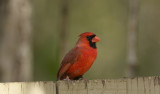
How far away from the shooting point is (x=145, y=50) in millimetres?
14766

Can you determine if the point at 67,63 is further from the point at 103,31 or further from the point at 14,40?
the point at 103,31

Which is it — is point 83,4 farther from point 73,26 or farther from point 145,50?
point 145,50

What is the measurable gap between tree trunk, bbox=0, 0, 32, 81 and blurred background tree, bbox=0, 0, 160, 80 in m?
4.43

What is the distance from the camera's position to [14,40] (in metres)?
7.28

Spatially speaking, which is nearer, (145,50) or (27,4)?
(27,4)

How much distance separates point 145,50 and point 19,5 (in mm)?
8225

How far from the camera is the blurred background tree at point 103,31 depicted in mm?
13023

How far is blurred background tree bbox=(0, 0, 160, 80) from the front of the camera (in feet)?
42.7

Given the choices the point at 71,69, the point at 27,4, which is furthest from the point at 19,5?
the point at 71,69

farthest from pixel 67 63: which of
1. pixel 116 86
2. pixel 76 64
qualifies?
pixel 116 86

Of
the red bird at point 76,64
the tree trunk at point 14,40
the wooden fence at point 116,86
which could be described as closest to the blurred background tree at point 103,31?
the tree trunk at point 14,40

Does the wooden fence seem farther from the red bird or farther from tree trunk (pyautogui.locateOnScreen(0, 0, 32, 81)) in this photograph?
tree trunk (pyautogui.locateOnScreen(0, 0, 32, 81))

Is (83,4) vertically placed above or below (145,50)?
above

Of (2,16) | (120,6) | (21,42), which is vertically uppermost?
(120,6)
